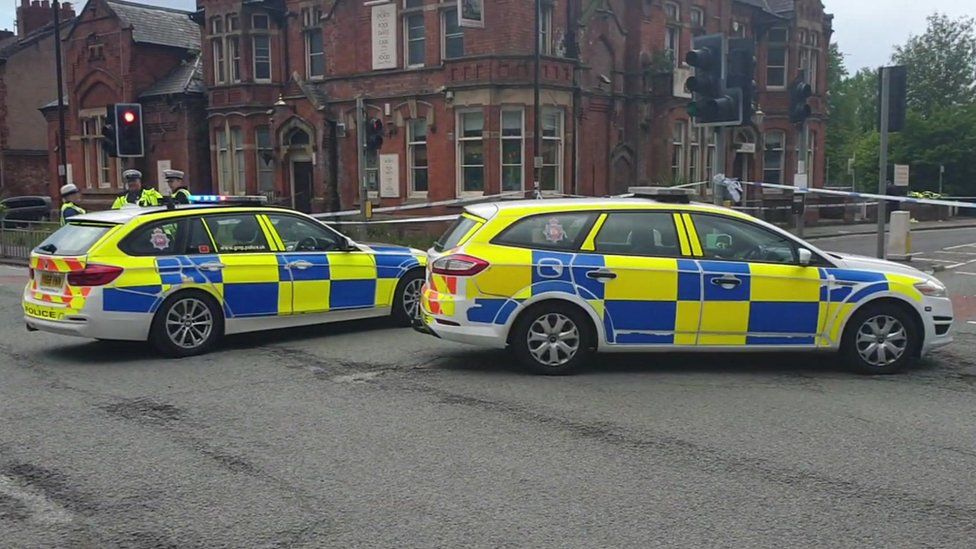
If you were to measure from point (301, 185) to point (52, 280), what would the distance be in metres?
22.1

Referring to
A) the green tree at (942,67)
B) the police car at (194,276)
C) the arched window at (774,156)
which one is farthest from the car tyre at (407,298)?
the green tree at (942,67)

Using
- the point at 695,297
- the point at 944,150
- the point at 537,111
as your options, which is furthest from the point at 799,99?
the point at 944,150

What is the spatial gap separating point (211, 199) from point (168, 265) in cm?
189

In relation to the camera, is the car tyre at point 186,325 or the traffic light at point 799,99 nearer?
the car tyre at point 186,325

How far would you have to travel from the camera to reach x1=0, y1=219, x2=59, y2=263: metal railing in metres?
20.8

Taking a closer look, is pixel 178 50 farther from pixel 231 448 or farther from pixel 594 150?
pixel 231 448

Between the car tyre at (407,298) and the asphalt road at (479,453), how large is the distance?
162 centimetres

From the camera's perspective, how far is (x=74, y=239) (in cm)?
862

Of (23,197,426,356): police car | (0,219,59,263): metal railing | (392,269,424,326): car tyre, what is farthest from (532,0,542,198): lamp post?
(23,197,426,356): police car

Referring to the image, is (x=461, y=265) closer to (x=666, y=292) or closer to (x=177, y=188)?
(x=666, y=292)

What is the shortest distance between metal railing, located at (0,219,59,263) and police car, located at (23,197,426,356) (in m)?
13.2

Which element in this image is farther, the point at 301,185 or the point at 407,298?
the point at 301,185

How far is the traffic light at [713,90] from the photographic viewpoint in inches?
454

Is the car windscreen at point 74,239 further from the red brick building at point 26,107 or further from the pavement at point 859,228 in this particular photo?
the red brick building at point 26,107
